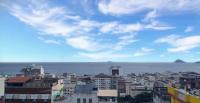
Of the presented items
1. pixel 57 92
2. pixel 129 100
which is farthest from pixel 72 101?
pixel 129 100

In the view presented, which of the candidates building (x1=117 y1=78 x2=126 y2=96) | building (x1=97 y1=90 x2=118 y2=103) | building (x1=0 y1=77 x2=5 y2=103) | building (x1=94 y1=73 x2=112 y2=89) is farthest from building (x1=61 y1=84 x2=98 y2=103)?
building (x1=94 y1=73 x2=112 y2=89)

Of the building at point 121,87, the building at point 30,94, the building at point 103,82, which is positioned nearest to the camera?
the building at point 30,94

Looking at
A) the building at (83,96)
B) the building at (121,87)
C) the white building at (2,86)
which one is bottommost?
the building at (121,87)

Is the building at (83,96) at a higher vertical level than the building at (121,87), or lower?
higher

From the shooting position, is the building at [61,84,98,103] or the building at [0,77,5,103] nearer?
the building at [61,84,98,103]

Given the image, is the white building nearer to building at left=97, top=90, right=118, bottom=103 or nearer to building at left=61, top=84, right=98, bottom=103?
building at left=61, top=84, right=98, bottom=103

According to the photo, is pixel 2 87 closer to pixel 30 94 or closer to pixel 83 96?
pixel 30 94

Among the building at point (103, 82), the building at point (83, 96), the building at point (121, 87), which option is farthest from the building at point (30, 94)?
the building at point (103, 82)

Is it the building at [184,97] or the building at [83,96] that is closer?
the building at [184,97]

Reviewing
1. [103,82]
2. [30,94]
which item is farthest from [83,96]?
[103,82]

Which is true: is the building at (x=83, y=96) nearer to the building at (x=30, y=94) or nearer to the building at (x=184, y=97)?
the building at (x=30, y=94)

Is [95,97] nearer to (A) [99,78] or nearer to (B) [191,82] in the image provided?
(B) [191,82]
